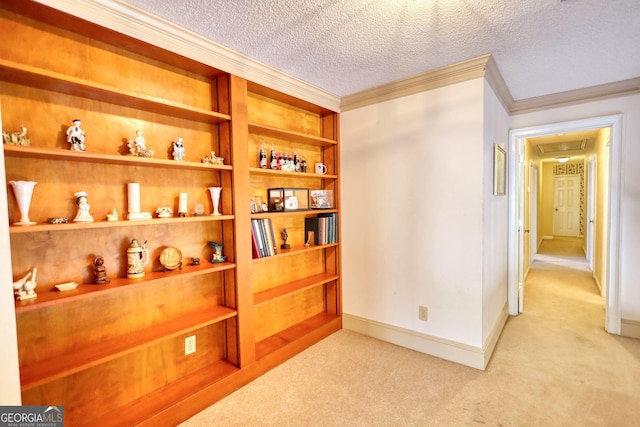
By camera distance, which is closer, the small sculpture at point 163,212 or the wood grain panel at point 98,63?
the wood grain panel at point 98,63

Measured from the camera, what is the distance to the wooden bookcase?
1414mm

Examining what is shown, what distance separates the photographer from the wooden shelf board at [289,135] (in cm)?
232

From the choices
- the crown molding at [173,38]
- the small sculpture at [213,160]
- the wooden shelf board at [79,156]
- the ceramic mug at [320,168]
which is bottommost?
the wooden shelf board at [79,156]

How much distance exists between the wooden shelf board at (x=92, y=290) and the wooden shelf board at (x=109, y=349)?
1.04 feet

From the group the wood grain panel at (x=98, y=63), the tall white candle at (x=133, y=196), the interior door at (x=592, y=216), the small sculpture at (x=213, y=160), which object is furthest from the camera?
the interior door at (x=592, y=216)

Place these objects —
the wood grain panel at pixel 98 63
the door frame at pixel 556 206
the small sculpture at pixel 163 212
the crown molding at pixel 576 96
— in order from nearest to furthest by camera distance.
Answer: the wood grain panel at pixel 98 63 < the small sculpture at pixel 163 212 < the crown molding at pixel 576 96 < the door frame at pixel 556 206

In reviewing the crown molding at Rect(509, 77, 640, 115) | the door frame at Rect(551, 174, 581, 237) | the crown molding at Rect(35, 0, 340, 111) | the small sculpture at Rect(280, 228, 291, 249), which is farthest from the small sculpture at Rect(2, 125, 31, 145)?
the door frame at Rect(551, 174, 581, 237)

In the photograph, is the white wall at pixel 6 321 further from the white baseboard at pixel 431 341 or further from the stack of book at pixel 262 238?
the white baseboard at pixel 431 341

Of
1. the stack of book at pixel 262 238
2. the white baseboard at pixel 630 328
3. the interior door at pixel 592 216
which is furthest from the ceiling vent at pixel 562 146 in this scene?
the stack of book at pixel 262 238

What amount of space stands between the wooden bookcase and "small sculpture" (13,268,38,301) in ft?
0.18

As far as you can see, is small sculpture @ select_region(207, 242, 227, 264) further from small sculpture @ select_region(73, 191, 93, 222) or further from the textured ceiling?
the textured ceiling

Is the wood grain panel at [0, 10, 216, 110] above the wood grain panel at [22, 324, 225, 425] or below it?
above

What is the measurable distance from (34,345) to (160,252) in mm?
707

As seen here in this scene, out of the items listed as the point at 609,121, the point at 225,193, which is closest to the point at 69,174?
the point at 225,193
